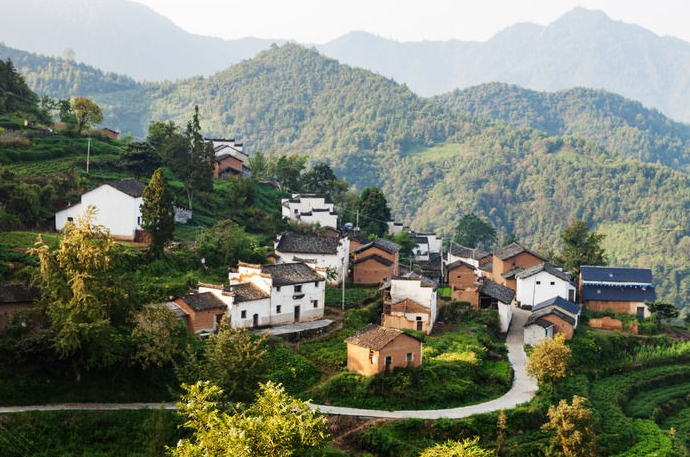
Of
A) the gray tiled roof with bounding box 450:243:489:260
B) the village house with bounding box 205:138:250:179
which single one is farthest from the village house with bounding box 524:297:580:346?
the village house with bounding box 205:138:250:179

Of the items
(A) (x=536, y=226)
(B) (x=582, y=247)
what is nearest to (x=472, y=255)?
(B) (x=582, y=247)

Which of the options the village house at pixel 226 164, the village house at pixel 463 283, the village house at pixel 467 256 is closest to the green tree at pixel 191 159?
the village house at pixel 226 164

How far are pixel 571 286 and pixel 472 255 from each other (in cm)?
1266

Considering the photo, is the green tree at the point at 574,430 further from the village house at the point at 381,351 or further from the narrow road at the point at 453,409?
the village house at the point at 381,351

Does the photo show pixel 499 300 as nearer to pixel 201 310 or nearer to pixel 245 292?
pixel 245 292

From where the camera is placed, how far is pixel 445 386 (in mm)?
30844

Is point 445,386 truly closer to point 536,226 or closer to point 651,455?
point 651,455

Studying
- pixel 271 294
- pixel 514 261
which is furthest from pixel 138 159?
pixel 514 261

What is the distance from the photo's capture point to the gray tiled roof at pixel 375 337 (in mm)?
30178

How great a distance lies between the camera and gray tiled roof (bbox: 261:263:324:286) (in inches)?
1406

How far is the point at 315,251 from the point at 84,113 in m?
25.0

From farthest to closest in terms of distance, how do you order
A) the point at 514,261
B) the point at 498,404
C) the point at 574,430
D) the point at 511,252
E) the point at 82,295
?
the point at 511,252 < the point at 514,261 < the point at 498,404 < the point at 574,430 < the point at 82,295

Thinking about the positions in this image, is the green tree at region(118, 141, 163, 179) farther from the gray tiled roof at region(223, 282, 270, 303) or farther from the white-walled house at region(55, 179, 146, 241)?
the gray tiled roof at region(223, 282, 270, 303)

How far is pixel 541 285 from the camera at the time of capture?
4488cm
